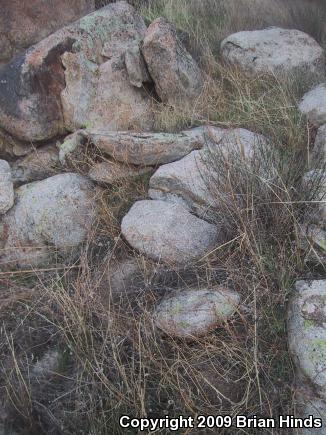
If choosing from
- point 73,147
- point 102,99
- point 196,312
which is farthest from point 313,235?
point 102,99

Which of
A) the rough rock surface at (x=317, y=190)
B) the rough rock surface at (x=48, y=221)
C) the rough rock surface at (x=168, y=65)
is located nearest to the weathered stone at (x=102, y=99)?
the rough rock surface at (x=168, y=65)

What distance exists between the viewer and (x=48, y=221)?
3.39m

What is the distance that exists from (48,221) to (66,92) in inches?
47.0

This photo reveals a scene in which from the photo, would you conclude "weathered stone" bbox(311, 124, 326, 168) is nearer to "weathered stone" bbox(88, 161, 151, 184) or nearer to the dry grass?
the dry grass

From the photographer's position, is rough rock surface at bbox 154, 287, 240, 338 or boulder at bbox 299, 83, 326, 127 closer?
rough rock surface at bbox 154, 287, 240, 338

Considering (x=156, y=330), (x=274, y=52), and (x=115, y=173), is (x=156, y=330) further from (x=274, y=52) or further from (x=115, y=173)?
(x=274, y=52)

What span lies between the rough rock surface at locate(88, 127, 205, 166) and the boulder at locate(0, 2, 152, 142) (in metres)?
0.59

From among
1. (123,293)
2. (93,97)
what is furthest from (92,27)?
(123,293)

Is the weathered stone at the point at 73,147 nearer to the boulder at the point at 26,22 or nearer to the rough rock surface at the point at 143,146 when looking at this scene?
the rough rock surface at the point at 143,146

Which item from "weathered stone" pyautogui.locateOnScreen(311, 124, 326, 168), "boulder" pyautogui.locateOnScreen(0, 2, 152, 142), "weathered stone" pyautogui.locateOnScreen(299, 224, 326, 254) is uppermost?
"boulder" pyautogui.locateOnScreen(0, 2, 152, 142)

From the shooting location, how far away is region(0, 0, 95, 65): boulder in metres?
4.47

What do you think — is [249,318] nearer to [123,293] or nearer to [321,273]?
[321,273]

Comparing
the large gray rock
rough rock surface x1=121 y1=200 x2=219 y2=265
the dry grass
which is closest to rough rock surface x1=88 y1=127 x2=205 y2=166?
the dry grass

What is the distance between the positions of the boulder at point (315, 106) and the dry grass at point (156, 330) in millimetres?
361
